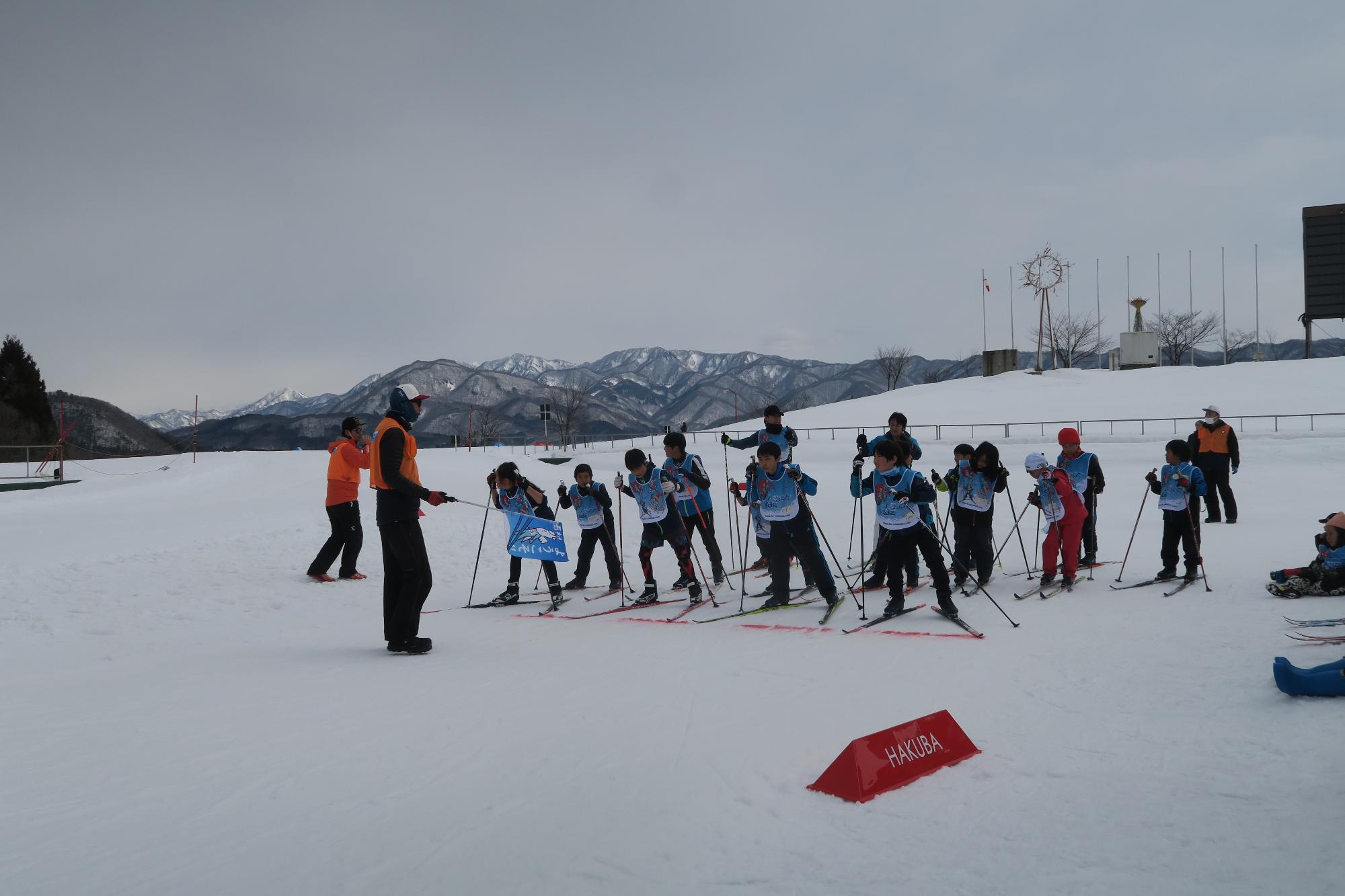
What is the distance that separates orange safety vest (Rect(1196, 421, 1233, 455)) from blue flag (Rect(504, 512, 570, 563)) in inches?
417

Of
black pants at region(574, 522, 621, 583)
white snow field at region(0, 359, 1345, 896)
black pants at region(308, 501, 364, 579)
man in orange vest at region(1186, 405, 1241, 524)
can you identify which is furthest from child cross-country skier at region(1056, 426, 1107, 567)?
black pants at region(308, 501, 364, 579)

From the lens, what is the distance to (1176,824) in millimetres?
2695

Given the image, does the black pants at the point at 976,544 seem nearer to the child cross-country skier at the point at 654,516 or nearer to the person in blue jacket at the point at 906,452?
the person in blue jacket at the point at 906,452

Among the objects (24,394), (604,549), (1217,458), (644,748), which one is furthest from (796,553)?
(24,394)

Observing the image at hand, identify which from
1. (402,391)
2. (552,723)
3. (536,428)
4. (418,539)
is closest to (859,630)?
(552,723)

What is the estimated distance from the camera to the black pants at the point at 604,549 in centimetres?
949

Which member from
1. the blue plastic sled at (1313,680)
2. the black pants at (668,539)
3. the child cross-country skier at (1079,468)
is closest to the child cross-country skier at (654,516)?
the black pants at (668,539)

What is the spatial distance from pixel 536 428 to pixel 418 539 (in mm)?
192055

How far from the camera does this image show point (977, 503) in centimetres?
838

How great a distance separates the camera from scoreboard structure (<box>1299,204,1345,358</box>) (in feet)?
172

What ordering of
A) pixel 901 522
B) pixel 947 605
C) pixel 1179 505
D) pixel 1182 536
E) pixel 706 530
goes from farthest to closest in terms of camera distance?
pixel 706 530
pixel 1182 536
pixel 1179 505
pixel 901 522
pixel 947 605

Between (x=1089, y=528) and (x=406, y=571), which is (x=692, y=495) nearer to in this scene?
(x=406, y=571)

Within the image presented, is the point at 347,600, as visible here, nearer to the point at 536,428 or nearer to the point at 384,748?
the point at 384,748

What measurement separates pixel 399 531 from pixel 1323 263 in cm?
6893
